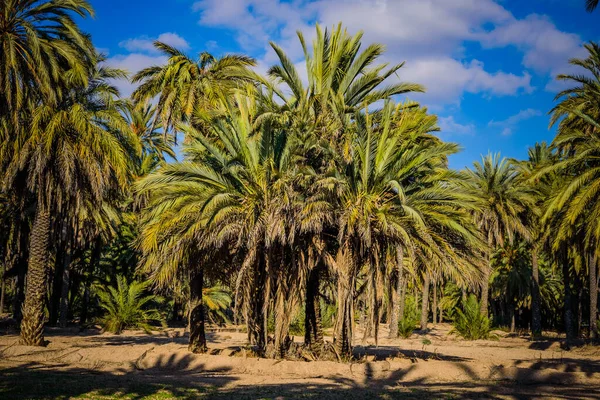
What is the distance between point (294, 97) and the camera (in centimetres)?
1714

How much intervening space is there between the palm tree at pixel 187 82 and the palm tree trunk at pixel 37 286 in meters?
6.39

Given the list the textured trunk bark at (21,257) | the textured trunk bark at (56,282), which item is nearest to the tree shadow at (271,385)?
the textured trunk bark at (21,257)

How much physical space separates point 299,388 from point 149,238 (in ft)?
20.3

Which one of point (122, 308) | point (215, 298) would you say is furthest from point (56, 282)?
point (215, 298)

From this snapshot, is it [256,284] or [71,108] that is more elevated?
[71,108]

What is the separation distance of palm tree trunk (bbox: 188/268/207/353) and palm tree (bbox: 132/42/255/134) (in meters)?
6.40

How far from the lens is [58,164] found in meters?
16.0

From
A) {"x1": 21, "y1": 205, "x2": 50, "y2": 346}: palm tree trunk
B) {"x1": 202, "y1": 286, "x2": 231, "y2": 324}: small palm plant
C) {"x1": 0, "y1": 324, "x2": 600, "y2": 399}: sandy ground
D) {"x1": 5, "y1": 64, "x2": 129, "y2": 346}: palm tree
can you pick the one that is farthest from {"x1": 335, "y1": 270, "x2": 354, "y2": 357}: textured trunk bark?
{"x1": 202, "y1": 286, "x2": 231, "y2": 324}: small palm plant

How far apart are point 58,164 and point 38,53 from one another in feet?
11.2

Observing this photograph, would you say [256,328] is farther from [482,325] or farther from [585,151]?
[482,325]

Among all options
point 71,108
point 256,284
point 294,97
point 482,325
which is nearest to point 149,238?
point 256,284

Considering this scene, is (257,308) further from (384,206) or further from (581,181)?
(581,181)

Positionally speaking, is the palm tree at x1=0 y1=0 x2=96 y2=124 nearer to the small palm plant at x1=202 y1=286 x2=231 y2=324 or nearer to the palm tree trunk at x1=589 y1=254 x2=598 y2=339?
the small palm plant at x1=202 y1=286 x2=231 y2=324

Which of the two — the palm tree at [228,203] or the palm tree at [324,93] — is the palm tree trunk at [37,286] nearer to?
the palm tree at [228,203]
